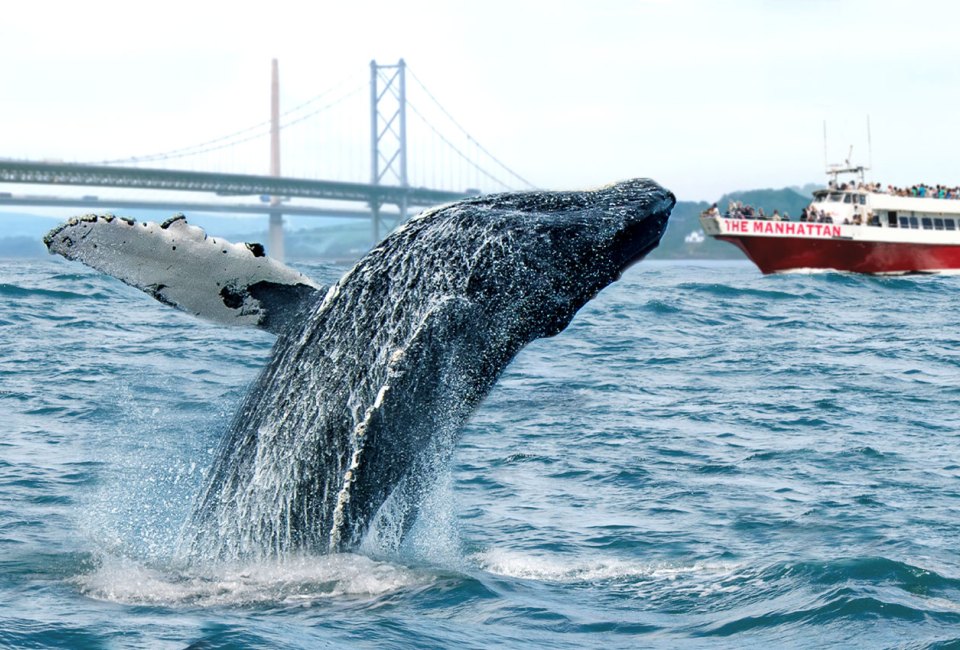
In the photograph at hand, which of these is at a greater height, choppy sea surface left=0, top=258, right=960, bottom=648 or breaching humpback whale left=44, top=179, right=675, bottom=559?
breaching humpback whale left=44, top=179, right=675, bottom=559

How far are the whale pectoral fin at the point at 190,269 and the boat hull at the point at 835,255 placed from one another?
140ft

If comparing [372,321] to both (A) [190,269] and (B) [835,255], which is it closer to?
(A) [190,269]

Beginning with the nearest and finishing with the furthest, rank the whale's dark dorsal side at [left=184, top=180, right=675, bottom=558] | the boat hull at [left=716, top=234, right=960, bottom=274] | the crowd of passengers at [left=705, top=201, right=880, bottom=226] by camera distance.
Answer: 1. the whale's dark dorsal side at [left=184, top=180, right=675, bottom=558]
2. the boat hull at [left=716, top=234, right=960, bottom=274]
3. the crowd of passengers at [left=705, top=201, right=880, bottom=226]

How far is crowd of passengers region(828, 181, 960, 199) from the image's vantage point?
50.9 metres

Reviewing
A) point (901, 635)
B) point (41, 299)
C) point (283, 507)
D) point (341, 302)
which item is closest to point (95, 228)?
point (341, 302)

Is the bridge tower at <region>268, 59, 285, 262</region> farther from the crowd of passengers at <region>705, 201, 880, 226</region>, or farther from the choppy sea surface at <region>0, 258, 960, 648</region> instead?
the choppy sea surface at <region>0, 258, 960, 648</region>

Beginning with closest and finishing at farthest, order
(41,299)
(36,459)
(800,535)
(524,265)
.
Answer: (524,265), (800,535), (36,459), (41,299)

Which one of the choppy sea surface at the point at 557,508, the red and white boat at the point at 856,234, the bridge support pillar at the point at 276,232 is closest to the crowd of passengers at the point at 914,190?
the red and white boat at the point at 856,234

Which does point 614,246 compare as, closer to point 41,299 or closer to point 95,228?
point 95,228

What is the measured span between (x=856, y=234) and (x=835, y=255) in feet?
4.20

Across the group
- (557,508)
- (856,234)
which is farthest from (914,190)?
(557,508)

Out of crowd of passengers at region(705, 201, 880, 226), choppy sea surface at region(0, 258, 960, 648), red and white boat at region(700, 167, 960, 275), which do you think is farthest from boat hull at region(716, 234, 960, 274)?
choppy sea surface at region(0, 258, 960, 648)

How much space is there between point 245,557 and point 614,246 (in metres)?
2.19

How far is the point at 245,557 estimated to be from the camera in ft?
17.7
